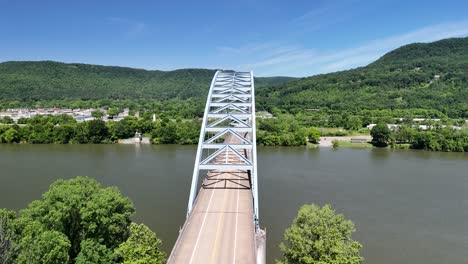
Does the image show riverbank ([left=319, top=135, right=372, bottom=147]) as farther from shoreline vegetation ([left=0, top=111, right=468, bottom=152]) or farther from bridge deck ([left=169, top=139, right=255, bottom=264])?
bridge deck ([left=169, top=139, right=255, bottom=264])

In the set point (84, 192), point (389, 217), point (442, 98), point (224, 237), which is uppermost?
point (442, 98)

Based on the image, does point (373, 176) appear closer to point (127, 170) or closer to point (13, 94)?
point (127, 170)

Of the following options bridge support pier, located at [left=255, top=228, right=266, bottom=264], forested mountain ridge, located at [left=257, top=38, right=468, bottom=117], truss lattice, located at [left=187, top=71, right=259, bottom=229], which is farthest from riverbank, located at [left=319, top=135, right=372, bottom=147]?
bridge support pier, located at [left=255, top=228, right=266, bottom=264]

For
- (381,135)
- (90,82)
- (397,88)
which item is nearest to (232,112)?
(381,135)

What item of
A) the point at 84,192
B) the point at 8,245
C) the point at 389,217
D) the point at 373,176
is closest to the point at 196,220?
the point at 84,192

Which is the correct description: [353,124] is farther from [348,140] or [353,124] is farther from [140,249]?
[140,249]

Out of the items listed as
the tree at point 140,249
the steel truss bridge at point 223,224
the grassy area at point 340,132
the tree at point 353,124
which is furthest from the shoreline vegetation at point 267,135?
the tree at point 140,249
